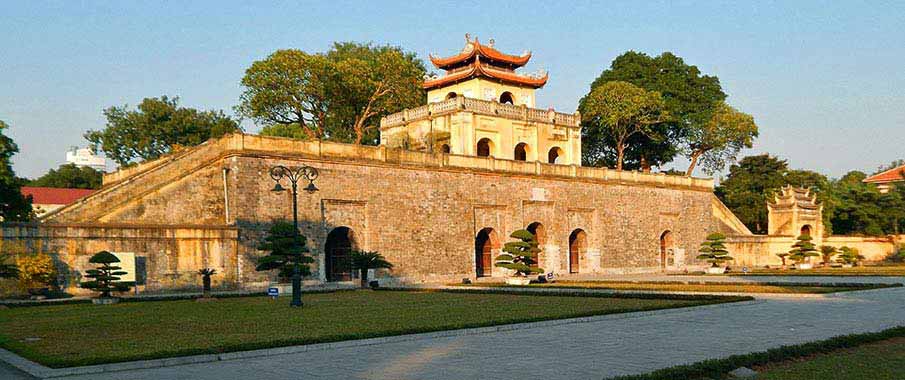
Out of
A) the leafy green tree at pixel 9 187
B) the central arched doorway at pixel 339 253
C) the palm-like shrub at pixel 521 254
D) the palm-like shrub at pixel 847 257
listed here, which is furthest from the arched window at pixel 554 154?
the leafy green tree at pixel 9 187

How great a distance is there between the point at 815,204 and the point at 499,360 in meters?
49.2

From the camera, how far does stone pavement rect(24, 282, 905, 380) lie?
9.95m

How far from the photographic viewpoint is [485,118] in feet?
146

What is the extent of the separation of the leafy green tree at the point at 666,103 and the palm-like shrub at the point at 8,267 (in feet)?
143

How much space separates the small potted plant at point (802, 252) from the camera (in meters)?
46.2

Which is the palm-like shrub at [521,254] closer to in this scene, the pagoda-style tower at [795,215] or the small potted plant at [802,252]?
the small potted plant at [802,252]

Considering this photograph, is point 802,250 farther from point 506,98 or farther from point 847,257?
point 506,98

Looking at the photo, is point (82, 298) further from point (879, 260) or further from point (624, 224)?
point (879, 260)

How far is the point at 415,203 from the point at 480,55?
50.7ft

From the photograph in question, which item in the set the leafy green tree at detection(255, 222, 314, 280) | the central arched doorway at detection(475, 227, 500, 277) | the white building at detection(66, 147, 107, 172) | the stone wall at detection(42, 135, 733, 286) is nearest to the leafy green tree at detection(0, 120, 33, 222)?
the stone wall at detection(42, 135, 733, 286)

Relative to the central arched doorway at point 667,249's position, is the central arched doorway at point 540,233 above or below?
above

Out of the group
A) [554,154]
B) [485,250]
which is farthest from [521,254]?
[554,154]

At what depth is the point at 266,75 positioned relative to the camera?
5000cm

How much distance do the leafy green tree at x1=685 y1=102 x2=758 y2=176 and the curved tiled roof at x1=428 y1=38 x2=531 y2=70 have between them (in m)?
17.7
